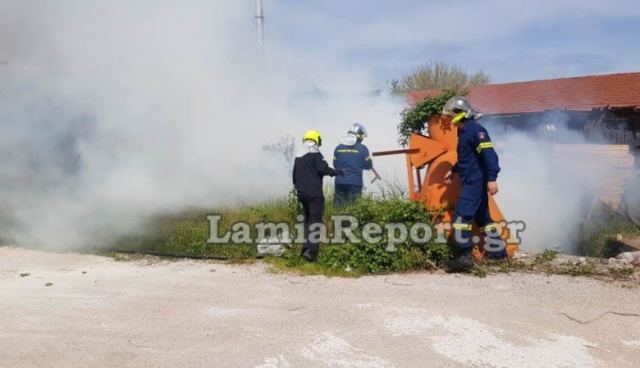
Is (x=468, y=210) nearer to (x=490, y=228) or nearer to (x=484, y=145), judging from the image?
(x=490, y=228)

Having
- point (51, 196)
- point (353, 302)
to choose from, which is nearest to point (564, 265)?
point (353, 302)

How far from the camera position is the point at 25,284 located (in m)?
5.83

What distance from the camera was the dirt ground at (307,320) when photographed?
12.9ft

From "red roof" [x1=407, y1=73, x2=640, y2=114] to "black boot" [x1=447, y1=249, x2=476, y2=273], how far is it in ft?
43.4

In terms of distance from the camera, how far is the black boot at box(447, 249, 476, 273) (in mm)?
6012

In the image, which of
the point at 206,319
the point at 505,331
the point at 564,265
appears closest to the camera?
the point at 505,331

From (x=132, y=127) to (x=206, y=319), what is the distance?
645 centimetres

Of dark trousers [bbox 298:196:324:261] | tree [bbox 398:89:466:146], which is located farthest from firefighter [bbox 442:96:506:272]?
dark trousers [bbox 298:196:324:261]

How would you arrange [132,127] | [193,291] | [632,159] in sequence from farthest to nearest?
[132,127], [632,159], [193,291]

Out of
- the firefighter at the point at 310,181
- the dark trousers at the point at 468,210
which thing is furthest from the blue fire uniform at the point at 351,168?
the dark trousers at the point at 468,210

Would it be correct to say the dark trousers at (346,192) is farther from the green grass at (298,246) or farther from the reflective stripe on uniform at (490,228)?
the reflective stripe on uniform at (490,228)

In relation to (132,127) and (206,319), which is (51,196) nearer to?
(132,127)

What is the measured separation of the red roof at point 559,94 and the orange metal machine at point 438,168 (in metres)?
12.2

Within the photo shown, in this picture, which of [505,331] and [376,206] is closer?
[505,331]
